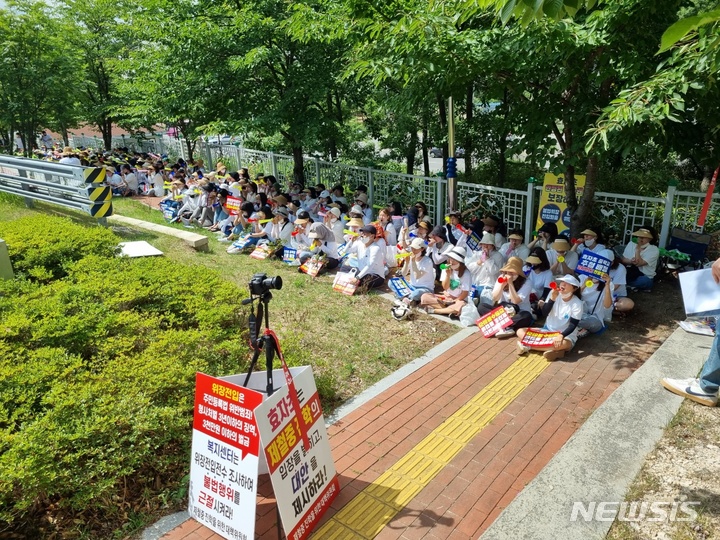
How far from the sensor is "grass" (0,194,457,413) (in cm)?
573

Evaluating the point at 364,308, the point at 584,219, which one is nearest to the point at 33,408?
the point at 364,308

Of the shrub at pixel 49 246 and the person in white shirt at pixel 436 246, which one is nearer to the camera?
the shrub at pixel 49 246

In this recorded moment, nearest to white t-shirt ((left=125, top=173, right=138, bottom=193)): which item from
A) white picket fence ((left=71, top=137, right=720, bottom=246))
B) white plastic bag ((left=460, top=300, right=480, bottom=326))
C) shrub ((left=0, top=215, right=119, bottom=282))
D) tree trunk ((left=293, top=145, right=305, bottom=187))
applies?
white picket fence ((left=71, top=137, right=720, bottom=246))

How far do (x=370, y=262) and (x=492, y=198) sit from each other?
10.3 feet

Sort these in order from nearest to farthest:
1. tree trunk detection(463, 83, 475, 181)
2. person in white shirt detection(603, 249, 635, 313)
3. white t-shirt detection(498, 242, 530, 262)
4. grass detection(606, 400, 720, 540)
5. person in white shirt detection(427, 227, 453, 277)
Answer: grass detection(606, 400, 720, 540), person in white shirt detection(603, 249, 635, 313), white t-shirt detection(498, 242, 530, 262), person in white shirt detection(427, 227, 453, 277), tree trunk detection(463, 83, 475, 181)

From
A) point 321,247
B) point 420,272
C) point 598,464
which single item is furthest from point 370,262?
point 598,464

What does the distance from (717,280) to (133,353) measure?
18.1 ft

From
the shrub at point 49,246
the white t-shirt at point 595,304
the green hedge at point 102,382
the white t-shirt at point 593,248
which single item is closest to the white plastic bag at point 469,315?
the white t-shirt at point 595,304

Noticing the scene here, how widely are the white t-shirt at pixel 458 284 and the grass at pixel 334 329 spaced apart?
22.1 inches

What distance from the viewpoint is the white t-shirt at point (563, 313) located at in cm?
623

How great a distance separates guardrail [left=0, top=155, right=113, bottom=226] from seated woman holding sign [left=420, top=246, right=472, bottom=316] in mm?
6960

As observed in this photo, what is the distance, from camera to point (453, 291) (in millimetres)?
7691

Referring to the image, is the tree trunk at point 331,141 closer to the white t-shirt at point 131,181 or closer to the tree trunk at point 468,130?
the tree trunk at point 468,130

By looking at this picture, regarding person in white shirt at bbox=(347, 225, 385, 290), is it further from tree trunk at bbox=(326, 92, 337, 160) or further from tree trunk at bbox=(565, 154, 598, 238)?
tree trunk at bbox=(326, 92, 337, 160)
